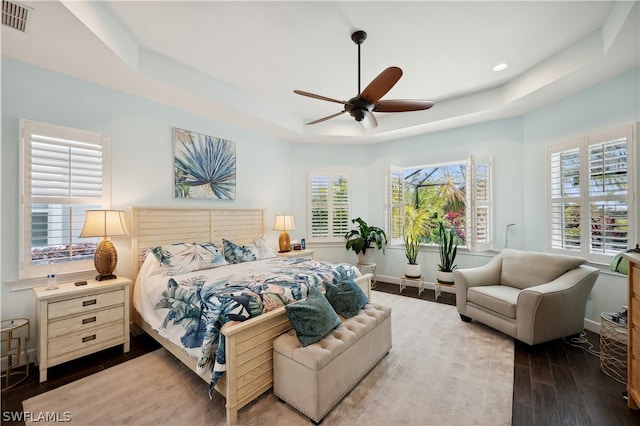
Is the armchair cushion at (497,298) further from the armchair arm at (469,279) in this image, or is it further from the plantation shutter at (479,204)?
the plantation shutter at (479,204)

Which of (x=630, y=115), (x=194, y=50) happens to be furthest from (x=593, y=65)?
(x=194, y=50)

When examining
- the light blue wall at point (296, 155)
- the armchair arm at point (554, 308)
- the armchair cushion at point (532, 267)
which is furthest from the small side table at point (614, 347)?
the light blue wall at point (296, 155)

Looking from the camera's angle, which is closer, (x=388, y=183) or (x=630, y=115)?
(x=630, y=115)

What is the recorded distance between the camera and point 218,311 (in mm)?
2004

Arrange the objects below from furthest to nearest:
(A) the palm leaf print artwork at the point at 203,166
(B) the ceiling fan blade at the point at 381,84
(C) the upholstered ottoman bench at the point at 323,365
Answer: (A) the palm leaf print artwork at the point at 203,166 < (B) the ceiling fan blade at the point at 381,84 < (C) the upholstered ottoman bench at the point at 323,365

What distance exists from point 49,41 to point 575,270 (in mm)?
5662

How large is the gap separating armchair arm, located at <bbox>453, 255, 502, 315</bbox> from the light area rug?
0.63 m

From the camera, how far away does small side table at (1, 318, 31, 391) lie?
7.49 ft

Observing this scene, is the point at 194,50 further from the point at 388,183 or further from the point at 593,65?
the point at 593,65

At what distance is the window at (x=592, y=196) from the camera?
9.70 feet

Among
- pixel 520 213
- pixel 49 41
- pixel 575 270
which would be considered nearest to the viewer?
pixel 49 41

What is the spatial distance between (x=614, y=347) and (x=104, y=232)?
203 inches

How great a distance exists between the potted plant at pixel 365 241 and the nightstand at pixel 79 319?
3.67 metres

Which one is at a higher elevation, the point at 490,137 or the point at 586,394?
the point at 490,137
